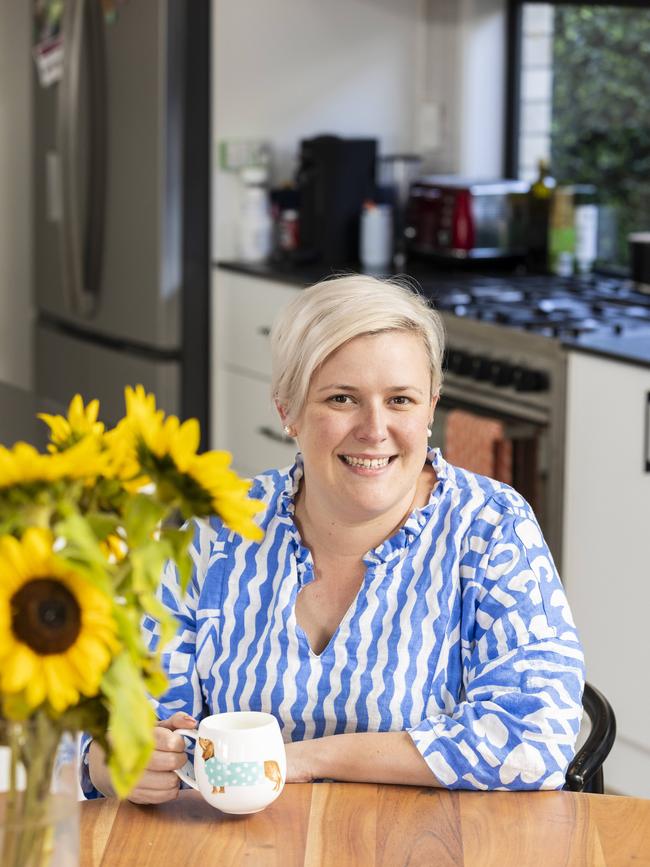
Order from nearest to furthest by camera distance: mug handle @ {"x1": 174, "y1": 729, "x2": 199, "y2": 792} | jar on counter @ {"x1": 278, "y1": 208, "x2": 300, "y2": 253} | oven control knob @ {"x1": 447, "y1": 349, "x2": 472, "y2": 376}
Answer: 1. mug handle @ {"x1": 174, "y1": 729, "x2": 199, "y2": 792}
2. oven control knob @ {"x1": 447, "y1": 349, "x2": 472, "y2": 376}
3. jar on counter @ {"x1": 278, "y1": 208, "x2": 300, "y2": 253}

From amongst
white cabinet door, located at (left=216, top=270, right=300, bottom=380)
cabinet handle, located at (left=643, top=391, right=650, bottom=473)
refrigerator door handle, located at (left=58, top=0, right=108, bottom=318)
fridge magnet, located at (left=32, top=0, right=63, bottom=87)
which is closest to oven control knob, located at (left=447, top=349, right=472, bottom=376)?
cabinet handle, located at (left=643, top=391, right=650, bottom=473)

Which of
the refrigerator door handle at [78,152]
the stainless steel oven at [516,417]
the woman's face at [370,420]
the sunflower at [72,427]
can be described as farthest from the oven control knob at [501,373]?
the sunflower at [72,427]

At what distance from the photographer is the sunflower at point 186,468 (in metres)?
0.87

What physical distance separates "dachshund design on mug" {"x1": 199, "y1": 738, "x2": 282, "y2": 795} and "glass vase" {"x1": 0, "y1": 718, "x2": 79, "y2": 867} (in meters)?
0.36

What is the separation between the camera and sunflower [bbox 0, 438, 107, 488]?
0.83 metres

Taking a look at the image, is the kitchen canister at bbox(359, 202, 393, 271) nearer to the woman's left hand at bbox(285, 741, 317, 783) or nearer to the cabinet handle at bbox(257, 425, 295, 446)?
the cabinet handle at bbox(257, 425, 295, 446)

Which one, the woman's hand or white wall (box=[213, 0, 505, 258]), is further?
white wall (box=[213, 0, 505, 258])

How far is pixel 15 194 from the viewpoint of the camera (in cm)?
474

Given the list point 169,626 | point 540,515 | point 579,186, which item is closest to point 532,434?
point 540,515

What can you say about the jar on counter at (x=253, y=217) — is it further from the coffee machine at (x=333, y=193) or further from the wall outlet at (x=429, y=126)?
the wall outlet at (x=429, y=126)

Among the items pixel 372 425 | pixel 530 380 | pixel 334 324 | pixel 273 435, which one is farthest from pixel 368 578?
pixel 273 435

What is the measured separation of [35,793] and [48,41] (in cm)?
373

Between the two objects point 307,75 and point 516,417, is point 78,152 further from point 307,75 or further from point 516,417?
point 516,417

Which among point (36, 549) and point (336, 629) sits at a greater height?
point (36, 549)
